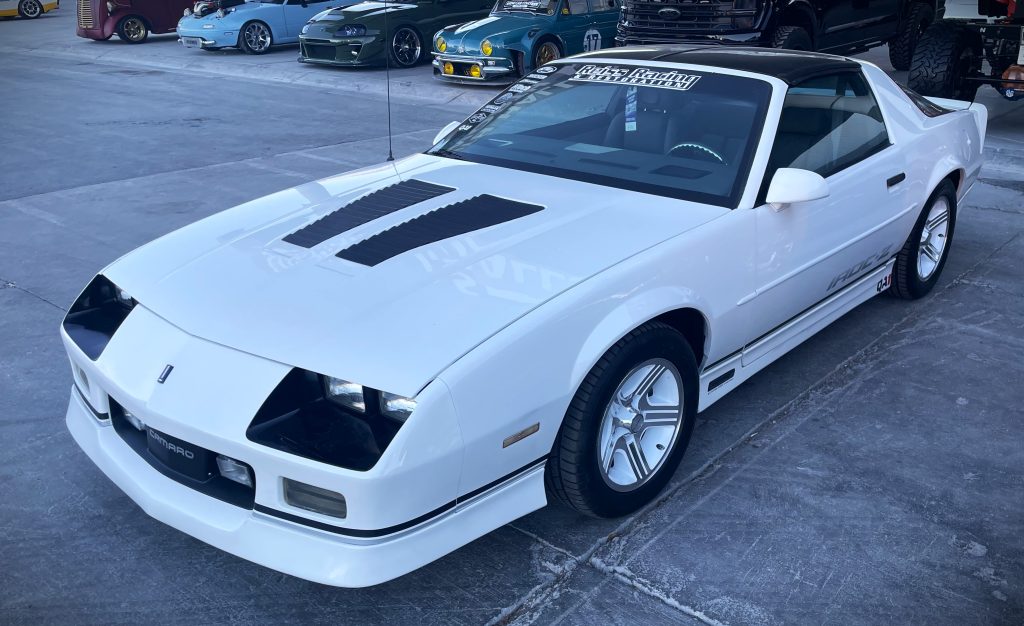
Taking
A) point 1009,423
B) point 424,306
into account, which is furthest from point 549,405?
point 1009,423

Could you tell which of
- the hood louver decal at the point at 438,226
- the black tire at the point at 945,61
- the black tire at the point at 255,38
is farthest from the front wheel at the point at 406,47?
the hood louver decal at the point at 438,226

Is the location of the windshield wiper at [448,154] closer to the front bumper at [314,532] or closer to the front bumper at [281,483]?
the front bumper at [281,483]

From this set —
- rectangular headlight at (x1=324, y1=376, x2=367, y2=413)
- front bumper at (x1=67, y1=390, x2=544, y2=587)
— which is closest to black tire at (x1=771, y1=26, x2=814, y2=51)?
front bumper at (x1=67, y1=390, x2=544, y2=587)

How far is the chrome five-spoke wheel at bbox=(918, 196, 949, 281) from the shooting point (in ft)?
15.9

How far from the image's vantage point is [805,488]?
327cm

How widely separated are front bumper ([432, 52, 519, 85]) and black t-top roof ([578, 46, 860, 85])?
25.1ft

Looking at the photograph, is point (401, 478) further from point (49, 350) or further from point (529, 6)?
point (529, 6)

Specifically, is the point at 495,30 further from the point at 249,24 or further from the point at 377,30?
the point at 249,24

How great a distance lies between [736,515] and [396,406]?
1334 millimetres

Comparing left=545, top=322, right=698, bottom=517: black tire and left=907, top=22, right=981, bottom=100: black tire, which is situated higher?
left=907, top=22, right=981, bottom=100: black tire

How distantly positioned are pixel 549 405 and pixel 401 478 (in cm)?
52

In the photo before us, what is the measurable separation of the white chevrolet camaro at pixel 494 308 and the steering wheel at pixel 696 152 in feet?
0.03

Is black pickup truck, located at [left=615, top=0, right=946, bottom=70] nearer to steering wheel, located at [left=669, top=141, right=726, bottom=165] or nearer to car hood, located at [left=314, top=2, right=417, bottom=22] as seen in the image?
car hood, located at [left=314, top=2, right=417, bottom=22]

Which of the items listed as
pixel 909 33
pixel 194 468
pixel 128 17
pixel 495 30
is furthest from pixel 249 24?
pixel 194 468
